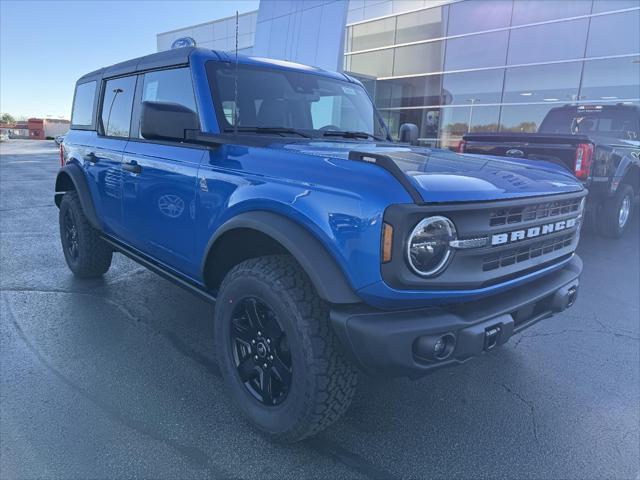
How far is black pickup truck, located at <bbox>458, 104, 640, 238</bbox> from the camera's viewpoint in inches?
250

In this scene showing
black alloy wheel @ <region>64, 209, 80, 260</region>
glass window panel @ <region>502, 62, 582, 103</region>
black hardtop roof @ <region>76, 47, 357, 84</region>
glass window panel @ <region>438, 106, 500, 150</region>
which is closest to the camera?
black hardtop roof @ <region>76, 47, 357, 84</region>

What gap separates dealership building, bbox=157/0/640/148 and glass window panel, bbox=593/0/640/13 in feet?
0.09

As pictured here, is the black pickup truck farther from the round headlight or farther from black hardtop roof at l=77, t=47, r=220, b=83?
the round headlight

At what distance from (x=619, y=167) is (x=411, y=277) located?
260 inches

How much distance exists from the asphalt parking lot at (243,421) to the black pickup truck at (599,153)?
2.77 m

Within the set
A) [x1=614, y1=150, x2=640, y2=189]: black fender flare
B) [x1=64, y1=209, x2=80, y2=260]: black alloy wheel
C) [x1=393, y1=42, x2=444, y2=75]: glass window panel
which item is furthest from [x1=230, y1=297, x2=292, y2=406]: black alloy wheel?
[x1=393, y1=42, x2=444, y2=75]: glass window panel

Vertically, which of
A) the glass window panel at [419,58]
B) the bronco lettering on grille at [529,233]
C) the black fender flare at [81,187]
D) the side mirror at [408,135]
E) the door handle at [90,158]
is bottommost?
the black fender flare at [81,187]

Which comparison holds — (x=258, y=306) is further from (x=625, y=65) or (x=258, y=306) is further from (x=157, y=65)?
(x=625, y=65)

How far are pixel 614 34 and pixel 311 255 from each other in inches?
A: 599

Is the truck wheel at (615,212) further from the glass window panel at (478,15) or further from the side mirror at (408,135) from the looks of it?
the glass window panel at (478,15)

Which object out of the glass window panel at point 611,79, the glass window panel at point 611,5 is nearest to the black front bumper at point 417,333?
the glass window panel at point 611,79

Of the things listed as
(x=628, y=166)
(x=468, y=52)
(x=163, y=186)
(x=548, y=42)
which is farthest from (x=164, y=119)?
(x=468, y=52)

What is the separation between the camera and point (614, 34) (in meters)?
13.4

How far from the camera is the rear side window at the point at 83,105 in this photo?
4.61 metres
